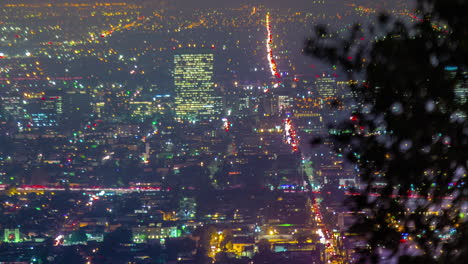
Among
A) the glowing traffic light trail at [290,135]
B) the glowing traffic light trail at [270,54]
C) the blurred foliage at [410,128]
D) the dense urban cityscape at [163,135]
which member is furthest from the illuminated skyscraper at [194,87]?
the blurred foliage at [410,128]

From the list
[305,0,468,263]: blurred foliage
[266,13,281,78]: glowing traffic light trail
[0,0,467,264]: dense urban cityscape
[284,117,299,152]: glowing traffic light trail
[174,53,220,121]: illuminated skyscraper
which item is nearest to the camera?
[305,0,468,263]: blurred foliage

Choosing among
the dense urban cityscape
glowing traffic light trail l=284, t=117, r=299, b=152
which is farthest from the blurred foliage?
glowing traffic light trail l=284, t=117, r=299, b=152

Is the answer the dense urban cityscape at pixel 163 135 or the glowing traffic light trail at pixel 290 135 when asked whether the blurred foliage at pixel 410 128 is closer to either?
the dense urban cityscape at pixel 163 135

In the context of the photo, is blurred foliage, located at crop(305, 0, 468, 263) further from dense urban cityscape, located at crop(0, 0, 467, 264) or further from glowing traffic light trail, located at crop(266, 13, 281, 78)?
glowing traffic light trail, located at crop(266, 13, 281, 78)

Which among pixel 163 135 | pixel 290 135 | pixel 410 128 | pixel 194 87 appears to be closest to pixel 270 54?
pixel 290 135

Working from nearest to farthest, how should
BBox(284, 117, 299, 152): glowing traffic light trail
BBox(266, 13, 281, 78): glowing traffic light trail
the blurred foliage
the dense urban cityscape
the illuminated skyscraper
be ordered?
the blurred foliage, the dense urban cityscape, BBox(284, 117, 299, 152): glowing traffic light trail, BBox(266, 13, 281, 78): glowing traffic light trail, the illuminated skyscraper

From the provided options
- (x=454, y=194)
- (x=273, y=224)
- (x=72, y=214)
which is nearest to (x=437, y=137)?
(x=454, y=194)

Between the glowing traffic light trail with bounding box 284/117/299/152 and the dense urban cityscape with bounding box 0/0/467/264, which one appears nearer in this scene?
the dense urban cityscape with bounding box 0/0/467/264
